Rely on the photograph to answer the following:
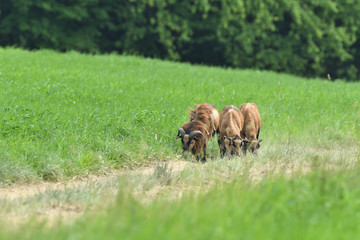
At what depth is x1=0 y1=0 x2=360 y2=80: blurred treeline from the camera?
30.1 metres

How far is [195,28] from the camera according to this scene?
110ft

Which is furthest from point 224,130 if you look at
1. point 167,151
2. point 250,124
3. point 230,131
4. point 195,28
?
point 195,28

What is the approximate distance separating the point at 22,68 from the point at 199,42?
19145 millimetres

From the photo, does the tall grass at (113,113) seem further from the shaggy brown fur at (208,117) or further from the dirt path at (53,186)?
the shaggy brown fur at (208,117)

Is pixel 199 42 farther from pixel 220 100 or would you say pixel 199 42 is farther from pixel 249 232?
pixel 249 232

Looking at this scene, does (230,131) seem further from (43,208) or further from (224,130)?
(43,208)

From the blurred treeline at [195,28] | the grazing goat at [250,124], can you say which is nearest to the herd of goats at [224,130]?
the grazing goat at [250,124]

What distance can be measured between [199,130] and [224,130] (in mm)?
524

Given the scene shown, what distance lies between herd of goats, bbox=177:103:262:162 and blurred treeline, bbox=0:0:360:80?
1878 cm

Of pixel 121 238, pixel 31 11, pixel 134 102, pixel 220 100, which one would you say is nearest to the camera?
pixel 121 238

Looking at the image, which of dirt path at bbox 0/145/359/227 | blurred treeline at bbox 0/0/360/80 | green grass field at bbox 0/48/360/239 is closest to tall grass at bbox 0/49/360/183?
green grass field at bbox 0/48/360/239

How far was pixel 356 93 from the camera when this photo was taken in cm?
1859

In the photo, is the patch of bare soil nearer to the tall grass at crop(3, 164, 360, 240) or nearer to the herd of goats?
the tall grass at crop(3, 164, 360, 240)

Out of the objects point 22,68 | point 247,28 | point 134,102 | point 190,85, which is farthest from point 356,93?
point 247,28
